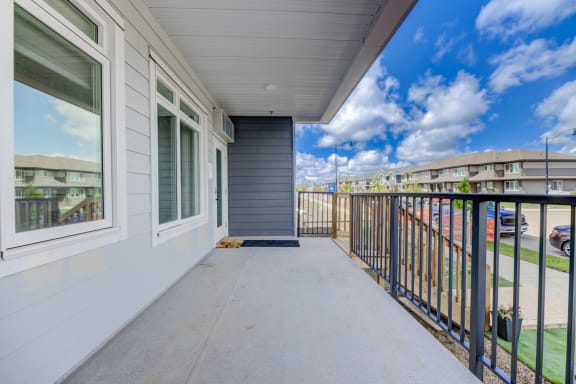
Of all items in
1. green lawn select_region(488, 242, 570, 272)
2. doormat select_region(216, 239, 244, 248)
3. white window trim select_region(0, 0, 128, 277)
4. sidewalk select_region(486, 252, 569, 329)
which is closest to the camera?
white window trim select_region(0, 0, 128, 277)

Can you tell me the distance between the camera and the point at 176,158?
293cm

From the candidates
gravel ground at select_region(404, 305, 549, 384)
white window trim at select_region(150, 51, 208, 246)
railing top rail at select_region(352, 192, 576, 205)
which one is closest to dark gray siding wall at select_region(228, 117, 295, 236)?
white window trim at select_region(150, 51, 208, 246)

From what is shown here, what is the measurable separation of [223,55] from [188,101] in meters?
0.73

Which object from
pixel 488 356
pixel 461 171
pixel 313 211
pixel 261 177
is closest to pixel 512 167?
pixel 461 171

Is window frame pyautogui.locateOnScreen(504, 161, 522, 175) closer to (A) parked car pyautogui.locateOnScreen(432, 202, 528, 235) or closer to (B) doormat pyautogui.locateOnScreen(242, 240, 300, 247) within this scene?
(A) parked car pyautogui.locateOnScreen(432, 202, 528, 235)

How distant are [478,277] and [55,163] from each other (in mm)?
2367

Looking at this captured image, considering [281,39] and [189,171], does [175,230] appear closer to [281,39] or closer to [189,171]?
[189,171]

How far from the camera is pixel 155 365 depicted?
4.87 ft

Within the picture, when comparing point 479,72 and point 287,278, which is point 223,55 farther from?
point 479,72

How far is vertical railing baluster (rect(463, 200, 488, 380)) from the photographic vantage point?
1.33 metres

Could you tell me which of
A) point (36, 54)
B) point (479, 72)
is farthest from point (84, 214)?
point (479, 72)

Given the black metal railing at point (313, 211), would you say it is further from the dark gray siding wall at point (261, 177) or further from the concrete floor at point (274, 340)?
the concrete floor at point (274, 340)

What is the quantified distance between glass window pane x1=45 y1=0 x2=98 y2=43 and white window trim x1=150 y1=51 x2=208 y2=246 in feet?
2.14

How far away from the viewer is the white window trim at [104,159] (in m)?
1.13
